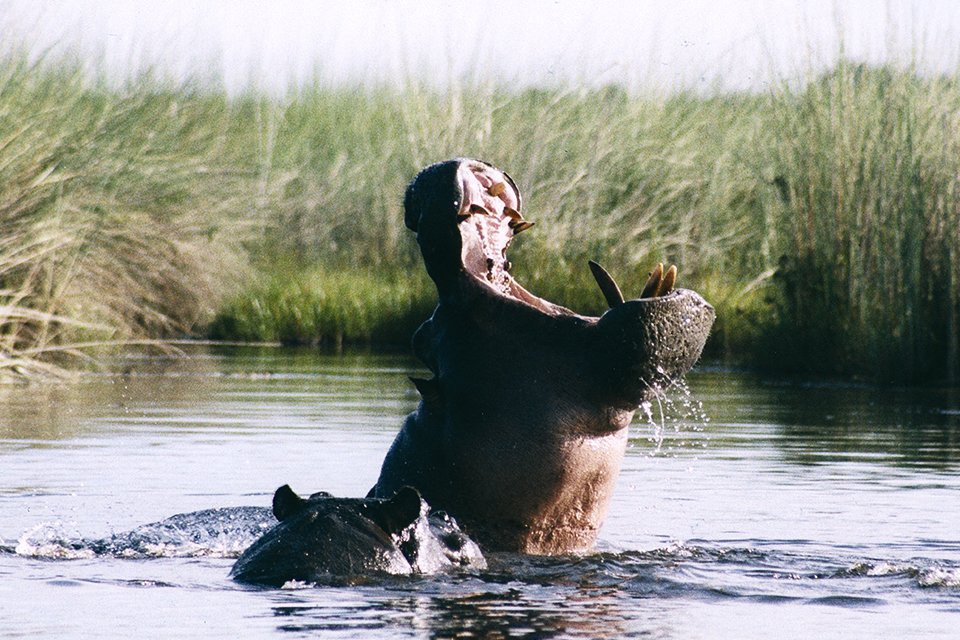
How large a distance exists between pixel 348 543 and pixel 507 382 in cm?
63

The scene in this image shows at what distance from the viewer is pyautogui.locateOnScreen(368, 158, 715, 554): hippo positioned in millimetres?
4965

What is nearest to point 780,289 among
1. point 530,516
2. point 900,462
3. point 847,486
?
point 900,462

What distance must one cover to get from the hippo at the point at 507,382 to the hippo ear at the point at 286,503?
0.39 m

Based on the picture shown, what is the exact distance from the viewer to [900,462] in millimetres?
8797

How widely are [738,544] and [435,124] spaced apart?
1424cm

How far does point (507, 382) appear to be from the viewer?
5.08 m

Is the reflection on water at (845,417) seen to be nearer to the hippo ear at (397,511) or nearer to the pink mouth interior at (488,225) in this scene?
the pink mouth interior at (488,225)

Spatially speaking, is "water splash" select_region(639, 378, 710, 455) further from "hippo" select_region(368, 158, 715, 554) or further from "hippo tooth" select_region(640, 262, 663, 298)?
"hippo tooth" select_region(640, 262, 663, 298)

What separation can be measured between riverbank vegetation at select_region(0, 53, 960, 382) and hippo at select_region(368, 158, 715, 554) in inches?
299

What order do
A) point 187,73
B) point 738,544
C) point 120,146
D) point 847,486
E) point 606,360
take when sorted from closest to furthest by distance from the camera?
point 606,360 < point 738,544 < point 847,486 < point 120,146 < point 187,73

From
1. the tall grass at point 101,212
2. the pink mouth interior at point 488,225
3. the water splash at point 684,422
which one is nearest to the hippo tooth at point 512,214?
the pink mouth interior at point 488,225

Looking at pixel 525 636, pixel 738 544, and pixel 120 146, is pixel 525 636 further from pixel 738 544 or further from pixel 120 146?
pixel 120 146

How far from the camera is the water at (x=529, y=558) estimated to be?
15.0ft

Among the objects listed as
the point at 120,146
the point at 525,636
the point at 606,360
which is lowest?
the point at 525,636
